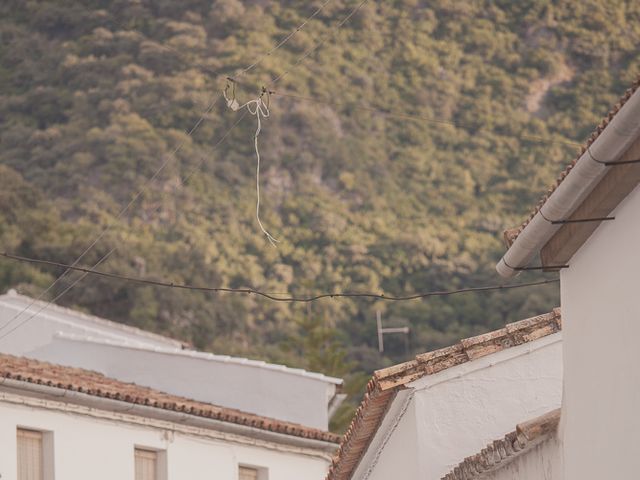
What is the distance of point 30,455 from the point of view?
2253 centimetres

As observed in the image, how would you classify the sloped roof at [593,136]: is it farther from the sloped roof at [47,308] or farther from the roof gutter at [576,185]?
the sloped roof at [47,308]

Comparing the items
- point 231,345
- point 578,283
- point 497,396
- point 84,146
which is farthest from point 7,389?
point 84,146

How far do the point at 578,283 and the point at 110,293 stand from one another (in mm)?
52759

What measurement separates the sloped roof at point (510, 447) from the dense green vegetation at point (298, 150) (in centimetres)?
4273

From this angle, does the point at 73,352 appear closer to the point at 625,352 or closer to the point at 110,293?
the point at 625,352

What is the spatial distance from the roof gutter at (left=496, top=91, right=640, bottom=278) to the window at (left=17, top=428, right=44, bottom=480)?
11660 mm

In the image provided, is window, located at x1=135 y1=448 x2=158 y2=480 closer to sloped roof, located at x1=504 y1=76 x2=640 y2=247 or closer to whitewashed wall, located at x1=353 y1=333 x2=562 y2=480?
whitewashed wall, located at x1=353 y1=333 x2=562 y2=480

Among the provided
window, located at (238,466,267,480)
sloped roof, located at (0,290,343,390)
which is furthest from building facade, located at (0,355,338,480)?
sloped roof, located at (0,290,343,390)

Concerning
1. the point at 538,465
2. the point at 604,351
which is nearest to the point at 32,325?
the point at 538,465

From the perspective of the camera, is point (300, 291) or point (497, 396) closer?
point (497, 396)

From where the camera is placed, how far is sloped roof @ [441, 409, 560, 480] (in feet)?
41.4

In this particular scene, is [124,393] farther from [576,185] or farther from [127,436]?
[576,185]

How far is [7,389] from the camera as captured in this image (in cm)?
2177

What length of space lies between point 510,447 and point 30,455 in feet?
34.7
